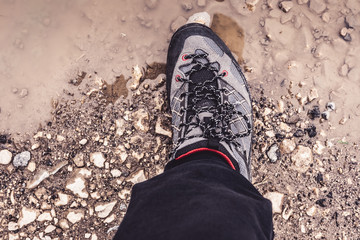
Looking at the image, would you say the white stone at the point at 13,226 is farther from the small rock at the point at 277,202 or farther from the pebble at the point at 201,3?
the pebble at the point at 201,3

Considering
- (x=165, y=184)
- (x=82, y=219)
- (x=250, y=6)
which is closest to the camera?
(x=165, y=184)

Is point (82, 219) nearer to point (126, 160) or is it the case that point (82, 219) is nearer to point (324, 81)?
point (126, 160)

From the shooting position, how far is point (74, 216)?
1.38 metres

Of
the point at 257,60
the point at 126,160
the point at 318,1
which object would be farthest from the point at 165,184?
the point at 318,1

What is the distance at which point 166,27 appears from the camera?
1497mm

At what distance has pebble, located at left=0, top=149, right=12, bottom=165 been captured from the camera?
1.39m

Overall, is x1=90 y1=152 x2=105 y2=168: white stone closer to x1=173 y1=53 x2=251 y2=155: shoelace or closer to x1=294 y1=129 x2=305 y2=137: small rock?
x1=173 y1=53 x2=251 y2=155: shoelace

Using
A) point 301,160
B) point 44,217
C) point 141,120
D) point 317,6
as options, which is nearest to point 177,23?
point 141,120

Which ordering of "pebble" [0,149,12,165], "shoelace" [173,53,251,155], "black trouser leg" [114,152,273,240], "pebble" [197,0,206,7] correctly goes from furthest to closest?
1. "pebble" [197,0,206,7]
2. "pebble" [0,149,12,165]
3. "shoelace" [173,53,251,155]
4. "black trouser leg" [114,152,273,240]

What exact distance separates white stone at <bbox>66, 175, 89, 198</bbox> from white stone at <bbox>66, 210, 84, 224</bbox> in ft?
0.28

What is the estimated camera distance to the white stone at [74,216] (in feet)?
4.52

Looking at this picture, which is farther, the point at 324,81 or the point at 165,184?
the point at 324,81

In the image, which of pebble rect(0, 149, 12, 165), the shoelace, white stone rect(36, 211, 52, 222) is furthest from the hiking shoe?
pebble rect(0, 149, 12, 165)

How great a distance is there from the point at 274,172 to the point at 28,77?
4.64 ft
